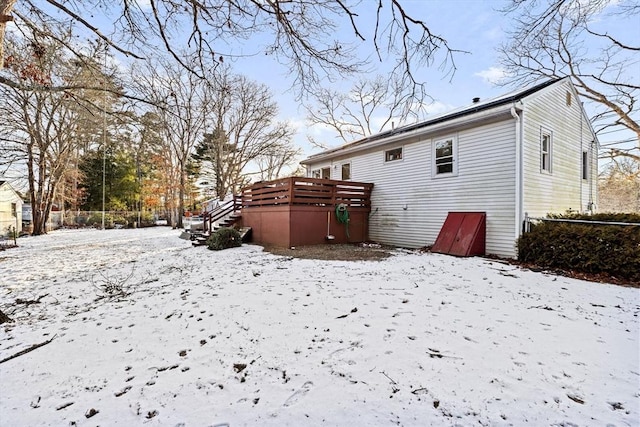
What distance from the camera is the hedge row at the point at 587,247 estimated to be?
16.8 feet

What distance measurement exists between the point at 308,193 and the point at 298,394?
7248mm

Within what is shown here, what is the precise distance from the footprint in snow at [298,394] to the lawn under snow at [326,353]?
0.01 metres

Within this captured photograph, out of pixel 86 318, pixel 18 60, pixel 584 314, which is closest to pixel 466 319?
pixel 584 314

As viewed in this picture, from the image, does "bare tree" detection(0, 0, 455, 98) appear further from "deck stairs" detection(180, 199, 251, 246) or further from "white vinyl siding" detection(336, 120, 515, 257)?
"deck stairs" detection(180, 199, 251, 246)

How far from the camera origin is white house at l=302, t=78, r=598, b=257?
282 inches

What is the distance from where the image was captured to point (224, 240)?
9.17 m

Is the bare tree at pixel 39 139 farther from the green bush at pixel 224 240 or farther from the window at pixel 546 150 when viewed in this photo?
the window at pixel 546 150

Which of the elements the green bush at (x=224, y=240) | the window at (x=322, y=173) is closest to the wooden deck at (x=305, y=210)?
the green bush at (x=224, y=240)

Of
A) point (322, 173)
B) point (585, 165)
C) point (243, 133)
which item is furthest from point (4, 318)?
point (243, 133)

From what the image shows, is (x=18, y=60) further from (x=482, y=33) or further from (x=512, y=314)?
(x=512, y=314)

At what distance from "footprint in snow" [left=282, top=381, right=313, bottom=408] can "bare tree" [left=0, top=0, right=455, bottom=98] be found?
13.0 feet

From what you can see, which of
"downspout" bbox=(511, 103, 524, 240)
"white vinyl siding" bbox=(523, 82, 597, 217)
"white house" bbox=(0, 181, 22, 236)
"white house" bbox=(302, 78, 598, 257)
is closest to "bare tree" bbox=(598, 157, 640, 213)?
"white house" bbox=(302, 78, 598, 257)

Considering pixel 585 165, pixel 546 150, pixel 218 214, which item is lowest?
pixel 218 214

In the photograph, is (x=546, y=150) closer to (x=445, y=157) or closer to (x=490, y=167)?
(x=490, y=167)
